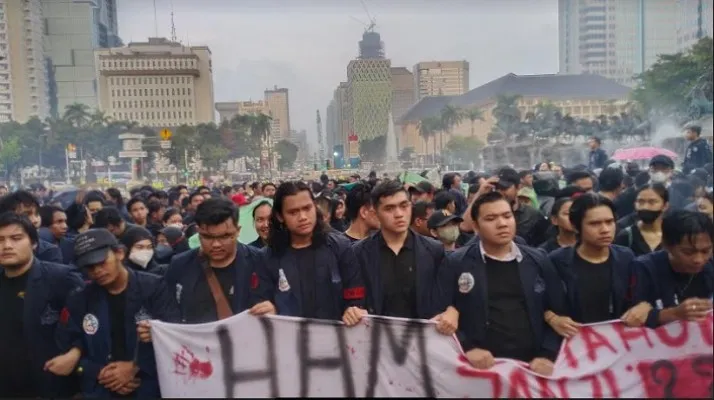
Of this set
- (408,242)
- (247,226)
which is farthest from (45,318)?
(247,226)

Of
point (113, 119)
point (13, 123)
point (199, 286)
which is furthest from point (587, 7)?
point (13, 123)

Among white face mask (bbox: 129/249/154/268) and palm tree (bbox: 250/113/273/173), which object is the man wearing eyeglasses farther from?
palm tree (bbox: 250/113/273/173)

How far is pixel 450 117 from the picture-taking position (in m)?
8.67

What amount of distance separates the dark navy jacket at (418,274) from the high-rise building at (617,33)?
2677mm

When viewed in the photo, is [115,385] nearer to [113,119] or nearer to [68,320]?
[68,320]

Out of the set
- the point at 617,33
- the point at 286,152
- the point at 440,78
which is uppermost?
the point at 617,33

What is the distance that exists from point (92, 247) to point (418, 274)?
1600 millimetres

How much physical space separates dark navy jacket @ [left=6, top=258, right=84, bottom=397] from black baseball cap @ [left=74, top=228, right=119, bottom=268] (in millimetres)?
290

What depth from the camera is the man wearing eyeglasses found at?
3.06m

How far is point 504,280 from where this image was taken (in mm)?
2883

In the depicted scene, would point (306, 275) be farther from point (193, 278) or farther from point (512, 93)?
point (512, 93)

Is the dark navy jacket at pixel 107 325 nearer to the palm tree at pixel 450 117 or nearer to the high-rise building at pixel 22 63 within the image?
the high-rise building at pixel 22 63

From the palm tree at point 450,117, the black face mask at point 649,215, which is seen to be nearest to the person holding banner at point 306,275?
the black face mask at point 649,215

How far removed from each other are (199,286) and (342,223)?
2854mm
